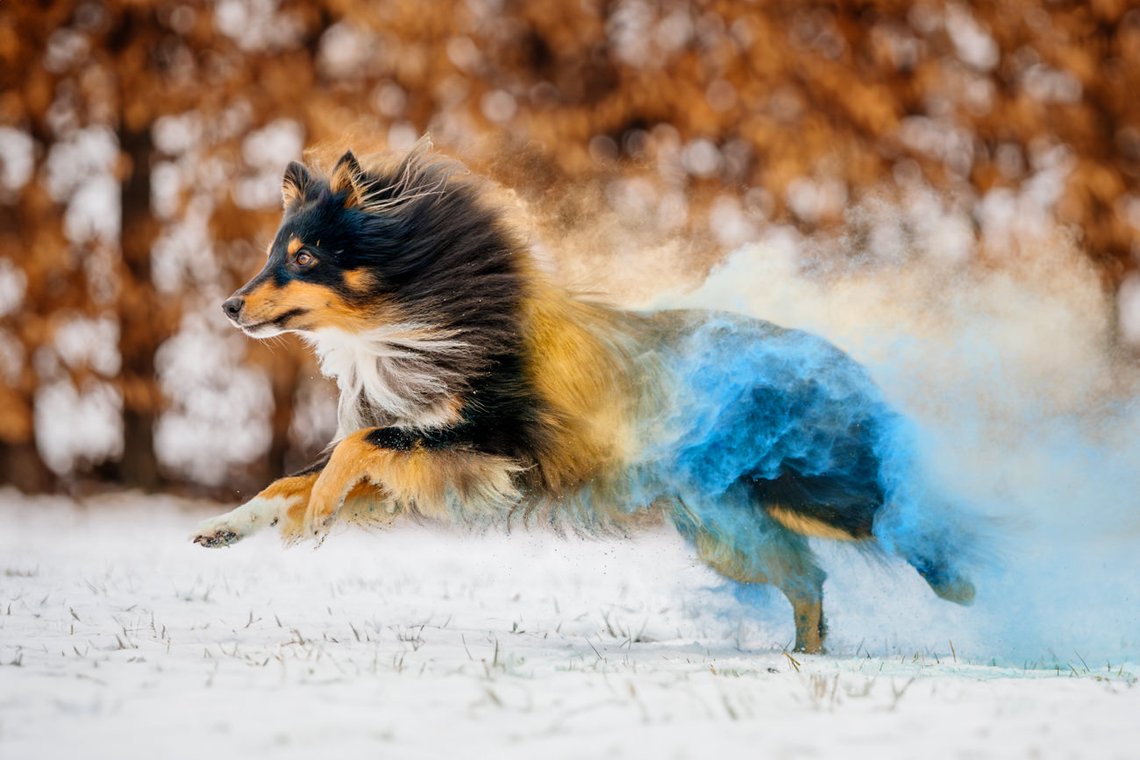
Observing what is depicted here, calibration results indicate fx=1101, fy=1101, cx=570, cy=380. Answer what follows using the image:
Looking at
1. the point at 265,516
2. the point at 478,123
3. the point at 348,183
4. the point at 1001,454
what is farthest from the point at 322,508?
the point at 478,123

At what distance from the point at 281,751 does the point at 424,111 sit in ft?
24.8

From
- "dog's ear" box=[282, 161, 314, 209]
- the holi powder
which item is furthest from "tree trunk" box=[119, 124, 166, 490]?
the holi powder

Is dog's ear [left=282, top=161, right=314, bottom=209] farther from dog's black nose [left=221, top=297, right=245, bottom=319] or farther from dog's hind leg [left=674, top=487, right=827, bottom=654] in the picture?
dog's hind leg [left=674, top=487, right=827, bottom=654]

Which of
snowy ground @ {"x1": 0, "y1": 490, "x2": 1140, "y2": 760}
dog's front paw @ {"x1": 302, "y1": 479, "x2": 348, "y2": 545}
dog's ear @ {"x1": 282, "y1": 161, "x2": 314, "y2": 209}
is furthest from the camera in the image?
dog's ear @ {"x1": 282, "y1": 161, "x2": 314, "y2": 209}

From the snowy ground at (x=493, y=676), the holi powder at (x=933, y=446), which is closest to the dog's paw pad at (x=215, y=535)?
the snowy ground at (x=493, y=676)

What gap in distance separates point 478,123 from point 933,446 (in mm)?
6115

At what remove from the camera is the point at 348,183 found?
13.6ft

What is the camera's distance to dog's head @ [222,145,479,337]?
402 cm

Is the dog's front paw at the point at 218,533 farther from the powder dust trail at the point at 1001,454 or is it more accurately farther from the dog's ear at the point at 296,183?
the powder dust trail at the point at 1001,454

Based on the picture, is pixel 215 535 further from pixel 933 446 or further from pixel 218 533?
pixel 933 446

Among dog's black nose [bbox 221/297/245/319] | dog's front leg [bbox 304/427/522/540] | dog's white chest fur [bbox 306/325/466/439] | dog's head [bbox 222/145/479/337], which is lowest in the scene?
dog's front leg [bbox 304/427/522/540]

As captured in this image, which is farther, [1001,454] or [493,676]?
[1001,454]

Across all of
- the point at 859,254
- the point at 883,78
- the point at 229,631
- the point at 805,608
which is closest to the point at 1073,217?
the point at 883,78

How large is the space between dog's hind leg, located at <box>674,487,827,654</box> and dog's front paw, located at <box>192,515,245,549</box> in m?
1.61
